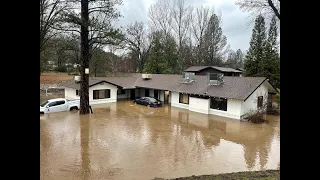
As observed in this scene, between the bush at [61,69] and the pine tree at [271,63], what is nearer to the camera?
the pine tree at [271,63]

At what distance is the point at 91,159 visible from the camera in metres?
10.8

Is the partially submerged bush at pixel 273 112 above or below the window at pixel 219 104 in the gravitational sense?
below

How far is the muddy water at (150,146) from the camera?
9.71 meters

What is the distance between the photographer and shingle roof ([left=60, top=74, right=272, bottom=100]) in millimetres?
20969

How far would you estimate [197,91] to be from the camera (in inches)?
926

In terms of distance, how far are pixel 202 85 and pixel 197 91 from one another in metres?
1.36

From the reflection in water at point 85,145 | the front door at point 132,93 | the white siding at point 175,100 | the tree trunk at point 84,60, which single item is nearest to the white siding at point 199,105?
the white siding at point 175,100

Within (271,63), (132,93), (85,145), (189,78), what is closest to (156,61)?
(132,93)

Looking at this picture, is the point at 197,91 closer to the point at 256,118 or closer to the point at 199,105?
the point at 199,105

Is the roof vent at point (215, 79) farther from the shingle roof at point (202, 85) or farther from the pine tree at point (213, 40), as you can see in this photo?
the pine tree at point (213, 40)

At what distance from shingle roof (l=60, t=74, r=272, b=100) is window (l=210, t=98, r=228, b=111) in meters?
0.64

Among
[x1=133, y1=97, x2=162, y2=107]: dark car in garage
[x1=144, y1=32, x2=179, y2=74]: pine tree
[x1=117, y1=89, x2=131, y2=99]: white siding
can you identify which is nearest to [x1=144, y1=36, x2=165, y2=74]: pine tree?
[x1=144, y1=32, x2=179, y2=74]: pine tree
